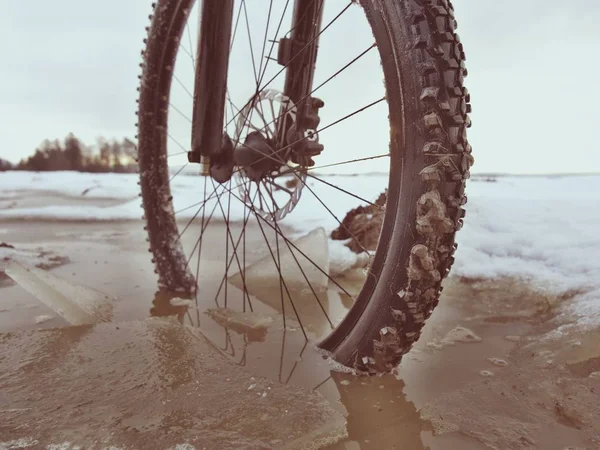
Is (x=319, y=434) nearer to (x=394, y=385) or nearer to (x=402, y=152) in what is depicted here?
(x=394, y=385)

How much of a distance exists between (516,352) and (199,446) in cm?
98

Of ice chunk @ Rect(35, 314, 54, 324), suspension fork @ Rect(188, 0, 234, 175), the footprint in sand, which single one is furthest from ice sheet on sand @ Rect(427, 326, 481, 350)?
ice chunk @ Rect(35, 314, 54, 324)

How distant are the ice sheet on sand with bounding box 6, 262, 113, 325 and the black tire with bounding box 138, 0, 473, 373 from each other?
98 cm

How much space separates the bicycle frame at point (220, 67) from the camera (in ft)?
4.49

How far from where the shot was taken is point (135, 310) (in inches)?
66.7

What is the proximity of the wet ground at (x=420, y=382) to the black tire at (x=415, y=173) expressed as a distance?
0.45 ft

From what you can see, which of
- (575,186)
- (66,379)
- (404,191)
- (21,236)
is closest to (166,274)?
(66,379)

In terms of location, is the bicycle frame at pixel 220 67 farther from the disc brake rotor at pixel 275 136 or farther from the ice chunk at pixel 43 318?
the ice chunk at pixel 43 318

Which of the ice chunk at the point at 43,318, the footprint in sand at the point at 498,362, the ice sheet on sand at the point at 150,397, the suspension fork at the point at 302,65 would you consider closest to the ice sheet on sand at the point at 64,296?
the ice chunk at the point at 43,318

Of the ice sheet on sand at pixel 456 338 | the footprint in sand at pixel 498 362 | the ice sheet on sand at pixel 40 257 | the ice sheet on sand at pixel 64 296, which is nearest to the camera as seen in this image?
the footprint in sand at pixel 498 362

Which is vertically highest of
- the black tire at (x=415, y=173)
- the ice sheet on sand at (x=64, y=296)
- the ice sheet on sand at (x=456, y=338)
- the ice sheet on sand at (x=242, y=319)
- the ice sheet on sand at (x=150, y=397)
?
the black tire at (x=415, y=173)

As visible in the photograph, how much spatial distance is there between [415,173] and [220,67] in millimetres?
832

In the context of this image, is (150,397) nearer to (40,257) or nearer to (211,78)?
(211,78)

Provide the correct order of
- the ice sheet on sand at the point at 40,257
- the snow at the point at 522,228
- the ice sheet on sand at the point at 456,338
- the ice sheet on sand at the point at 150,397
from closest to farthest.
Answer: the ice sheet on sand at the point at 150,397, the ice sheet on sand at the point at 456,338, the snow at the point at 522,228, the ice sheet on sand at the point at 40,257
